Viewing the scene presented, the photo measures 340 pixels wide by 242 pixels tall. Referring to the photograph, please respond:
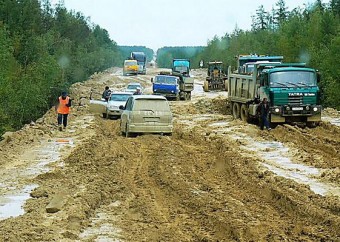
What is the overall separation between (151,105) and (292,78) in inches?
269

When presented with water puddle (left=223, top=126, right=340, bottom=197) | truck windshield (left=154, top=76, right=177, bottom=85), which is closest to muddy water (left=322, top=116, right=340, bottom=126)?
water puddle (left=223, top=126, right=340, bottom=197)

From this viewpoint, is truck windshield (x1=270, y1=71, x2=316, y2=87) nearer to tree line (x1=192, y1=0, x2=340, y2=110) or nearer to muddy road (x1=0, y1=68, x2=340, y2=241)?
muddy road (x1=0, y1=68, x2=340, y2=241)

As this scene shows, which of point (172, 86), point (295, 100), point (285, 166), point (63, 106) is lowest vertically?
point (285, 166)

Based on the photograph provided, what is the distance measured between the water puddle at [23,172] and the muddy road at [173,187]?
3cm

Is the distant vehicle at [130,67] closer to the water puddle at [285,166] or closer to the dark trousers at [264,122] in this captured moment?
the dark trousers at [264,122]

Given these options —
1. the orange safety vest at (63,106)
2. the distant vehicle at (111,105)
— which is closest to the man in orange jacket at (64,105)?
the orange safety vest at (63,106)

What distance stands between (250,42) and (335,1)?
22936 millimetres

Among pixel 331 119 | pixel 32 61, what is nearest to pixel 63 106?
pixel 331 119

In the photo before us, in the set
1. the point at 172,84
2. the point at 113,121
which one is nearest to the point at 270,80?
the point at 113,121

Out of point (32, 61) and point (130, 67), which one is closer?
point (32, 61)

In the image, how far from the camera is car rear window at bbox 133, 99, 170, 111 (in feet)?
82.5

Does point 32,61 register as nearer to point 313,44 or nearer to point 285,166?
point 313,44

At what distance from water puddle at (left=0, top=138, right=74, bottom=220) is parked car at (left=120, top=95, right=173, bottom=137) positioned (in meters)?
2.42

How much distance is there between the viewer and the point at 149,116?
82.1 ft
